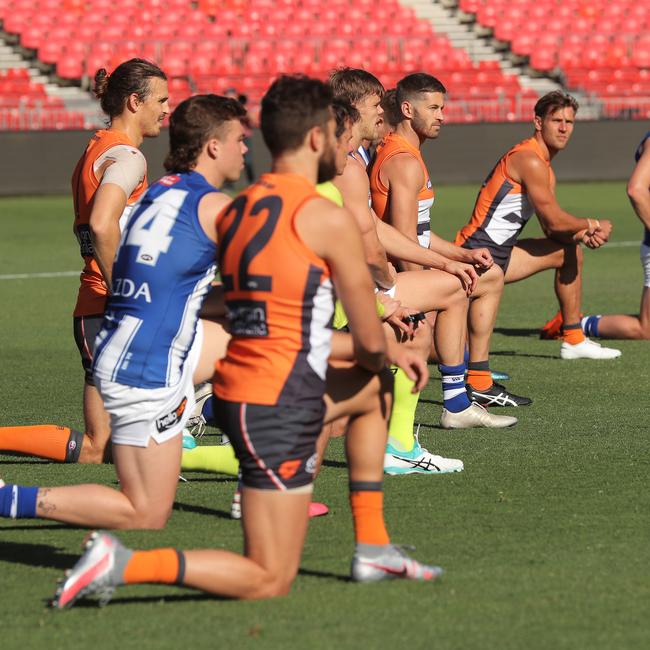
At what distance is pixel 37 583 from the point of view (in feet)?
15.9

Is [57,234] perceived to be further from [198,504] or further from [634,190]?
[198,504]

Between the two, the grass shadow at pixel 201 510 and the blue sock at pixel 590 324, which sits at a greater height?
the grass shadow at pixel 201 510

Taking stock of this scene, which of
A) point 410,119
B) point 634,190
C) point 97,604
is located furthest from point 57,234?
point 97,604

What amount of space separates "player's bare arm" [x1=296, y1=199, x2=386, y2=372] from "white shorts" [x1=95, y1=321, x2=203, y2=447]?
3.90 feet

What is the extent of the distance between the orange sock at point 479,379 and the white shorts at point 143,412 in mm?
3786

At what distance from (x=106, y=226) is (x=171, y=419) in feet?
4.22

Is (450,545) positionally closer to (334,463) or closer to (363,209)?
(334,463)

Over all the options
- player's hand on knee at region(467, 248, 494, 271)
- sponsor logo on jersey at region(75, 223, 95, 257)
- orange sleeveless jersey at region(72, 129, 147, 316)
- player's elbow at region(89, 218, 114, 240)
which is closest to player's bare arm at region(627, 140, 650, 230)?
player's hand on knee at region(467, 248, 494, 271)

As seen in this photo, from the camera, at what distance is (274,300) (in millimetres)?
4352

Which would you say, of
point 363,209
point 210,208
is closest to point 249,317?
point 210,208

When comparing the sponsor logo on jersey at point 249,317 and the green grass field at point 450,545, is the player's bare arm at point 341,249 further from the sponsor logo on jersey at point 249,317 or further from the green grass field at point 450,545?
the green grass field at point 450,545

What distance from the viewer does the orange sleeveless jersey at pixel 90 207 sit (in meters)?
6.67

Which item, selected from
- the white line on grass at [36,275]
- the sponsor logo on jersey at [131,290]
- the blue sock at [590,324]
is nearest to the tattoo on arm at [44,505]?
the sponsor logo on jersey at [131,290]

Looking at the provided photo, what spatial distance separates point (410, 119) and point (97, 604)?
4.42 meters
